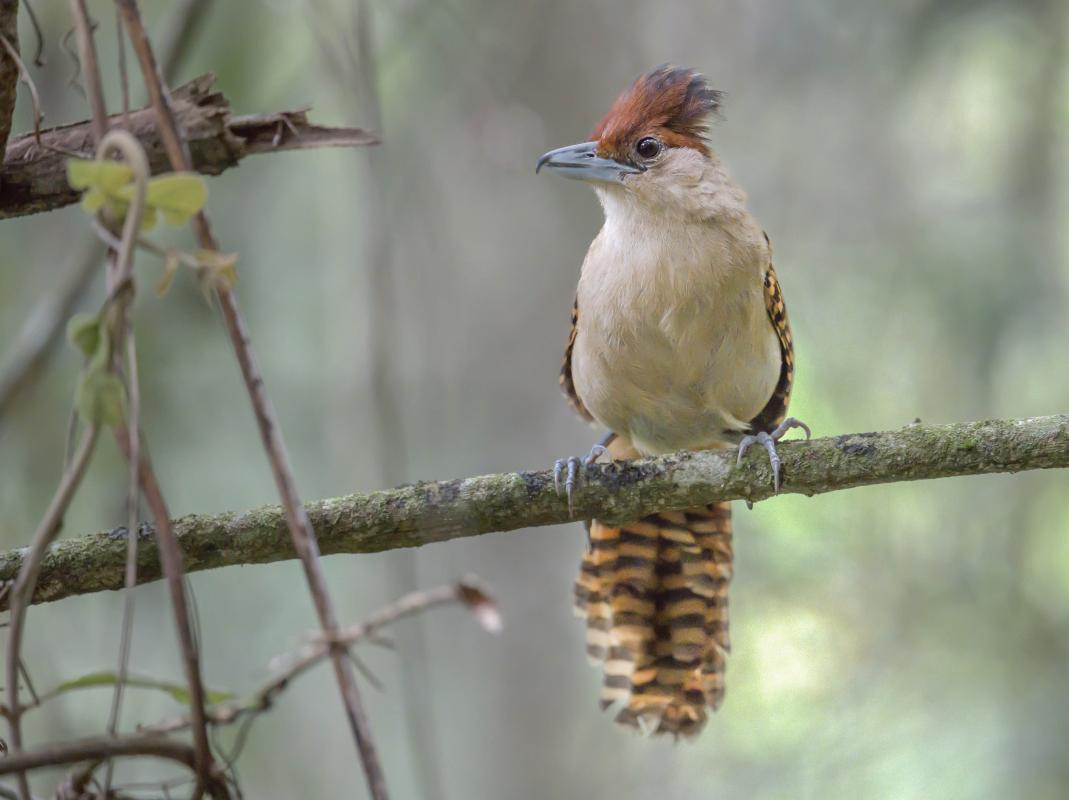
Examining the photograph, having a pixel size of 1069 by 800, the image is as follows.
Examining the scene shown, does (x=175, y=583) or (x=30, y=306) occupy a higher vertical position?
(x=30, y=306)

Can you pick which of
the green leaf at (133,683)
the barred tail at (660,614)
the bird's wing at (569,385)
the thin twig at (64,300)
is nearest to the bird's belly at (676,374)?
the bird's wing at (569,385)

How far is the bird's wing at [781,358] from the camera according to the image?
3252mm

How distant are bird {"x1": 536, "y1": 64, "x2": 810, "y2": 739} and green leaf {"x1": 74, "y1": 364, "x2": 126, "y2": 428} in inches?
77.5

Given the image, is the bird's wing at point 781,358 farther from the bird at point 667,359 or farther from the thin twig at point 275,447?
the thin twig at point 275,447

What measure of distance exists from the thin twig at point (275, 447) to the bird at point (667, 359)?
72.7 inches

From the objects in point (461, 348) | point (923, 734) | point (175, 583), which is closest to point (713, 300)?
point (461, 348)

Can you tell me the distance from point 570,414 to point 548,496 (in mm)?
2272

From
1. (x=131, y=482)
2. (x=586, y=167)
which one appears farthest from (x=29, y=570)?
Answer: (x=586, y=167)

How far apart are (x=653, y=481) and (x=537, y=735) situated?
2398 millimetres

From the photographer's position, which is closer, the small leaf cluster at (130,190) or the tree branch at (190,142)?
the small leaf cluster at (130,190)

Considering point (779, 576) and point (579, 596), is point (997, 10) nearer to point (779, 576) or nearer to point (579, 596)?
point (779, 576)

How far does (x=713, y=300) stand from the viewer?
304cm

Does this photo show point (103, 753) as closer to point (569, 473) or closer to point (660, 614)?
A: point (569, 473)

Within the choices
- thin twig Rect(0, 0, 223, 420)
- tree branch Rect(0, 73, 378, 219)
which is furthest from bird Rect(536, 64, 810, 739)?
tree branch Rect(0, 73, 378, 219)
